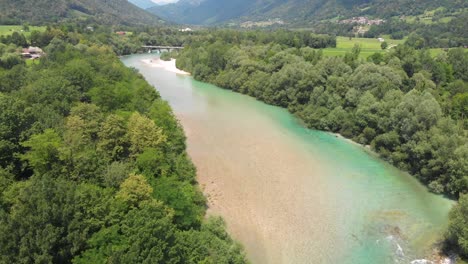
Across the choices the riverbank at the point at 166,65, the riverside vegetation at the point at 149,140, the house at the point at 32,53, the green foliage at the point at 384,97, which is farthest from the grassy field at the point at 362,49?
the house at the point at 32,53

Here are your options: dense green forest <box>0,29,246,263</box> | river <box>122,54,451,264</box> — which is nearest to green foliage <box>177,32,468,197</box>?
river <box>122,54,451,264</box>

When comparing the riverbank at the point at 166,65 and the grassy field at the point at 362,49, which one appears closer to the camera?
the grassy field at the point at 362,49

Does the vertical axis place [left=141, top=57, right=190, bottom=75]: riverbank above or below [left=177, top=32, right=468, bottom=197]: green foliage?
below

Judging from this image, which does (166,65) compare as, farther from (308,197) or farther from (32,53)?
(308,197)

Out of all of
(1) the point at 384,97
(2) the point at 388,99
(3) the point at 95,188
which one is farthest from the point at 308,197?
(1) the point at 384,97

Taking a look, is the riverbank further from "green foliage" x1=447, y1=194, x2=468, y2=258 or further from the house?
"green foliage" x1=447, y1=194, x2=468, y2=258

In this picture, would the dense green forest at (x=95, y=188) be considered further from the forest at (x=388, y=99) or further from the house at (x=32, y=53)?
the house at (x=32, y=53)
